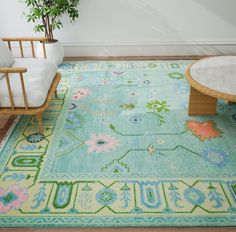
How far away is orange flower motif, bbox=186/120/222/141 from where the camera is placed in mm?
3404

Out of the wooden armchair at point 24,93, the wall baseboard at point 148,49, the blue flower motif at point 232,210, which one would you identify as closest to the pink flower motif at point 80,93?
the wooden armchair at point 24,93

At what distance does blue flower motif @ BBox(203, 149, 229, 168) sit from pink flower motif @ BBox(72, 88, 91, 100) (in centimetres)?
174

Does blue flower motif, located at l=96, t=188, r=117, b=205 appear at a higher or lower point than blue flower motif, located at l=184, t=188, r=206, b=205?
higher

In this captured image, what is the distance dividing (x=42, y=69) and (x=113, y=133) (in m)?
1.03

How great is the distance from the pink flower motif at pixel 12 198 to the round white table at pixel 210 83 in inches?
73.3

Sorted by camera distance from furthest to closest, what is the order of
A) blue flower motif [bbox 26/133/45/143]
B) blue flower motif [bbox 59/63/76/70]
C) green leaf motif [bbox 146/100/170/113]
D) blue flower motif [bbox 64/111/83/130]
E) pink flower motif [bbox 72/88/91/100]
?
blue flower motif [bbox 59/63/76/70] → pink flower motif [bbox 72/88/91/100] → green leaf motif [bbox 146/100/170/113] → blue flower motif [bbox 64/111/83/130] → blue flower motif [bbox 26/133/45/143]

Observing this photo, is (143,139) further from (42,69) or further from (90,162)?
(42,69)

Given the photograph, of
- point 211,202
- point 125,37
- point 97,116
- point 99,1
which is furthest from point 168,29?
point 211,202

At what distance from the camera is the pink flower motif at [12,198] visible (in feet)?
8.46

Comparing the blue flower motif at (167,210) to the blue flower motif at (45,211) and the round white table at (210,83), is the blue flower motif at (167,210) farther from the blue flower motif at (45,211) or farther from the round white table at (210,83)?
the round white table at (210,83)

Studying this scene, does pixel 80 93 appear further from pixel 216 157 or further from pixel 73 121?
pixel 216 157

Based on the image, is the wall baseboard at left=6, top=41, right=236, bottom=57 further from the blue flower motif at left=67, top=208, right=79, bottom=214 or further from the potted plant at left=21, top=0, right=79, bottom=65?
the blue flower motif at left=67, top=208, right=79, bottom=214

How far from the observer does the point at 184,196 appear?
2.65 m

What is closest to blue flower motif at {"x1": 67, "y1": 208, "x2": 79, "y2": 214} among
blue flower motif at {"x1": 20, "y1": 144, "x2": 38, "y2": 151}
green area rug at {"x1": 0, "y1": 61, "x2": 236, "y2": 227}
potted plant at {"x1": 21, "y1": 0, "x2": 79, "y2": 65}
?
green area rug at {"x1": 0, "y1": 61, "x2": 236, "y2": 227}
